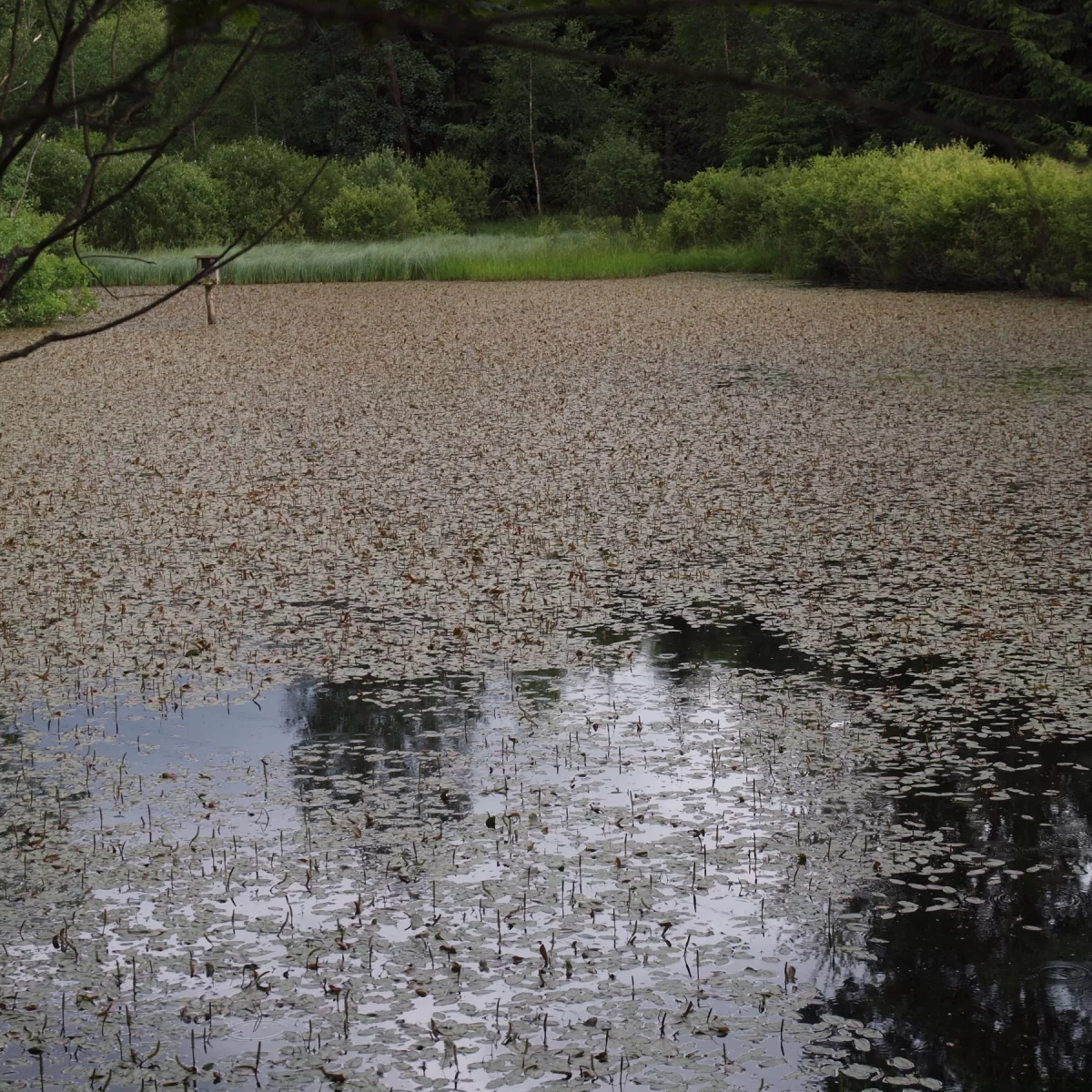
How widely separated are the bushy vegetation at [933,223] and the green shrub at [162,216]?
10.6 metres

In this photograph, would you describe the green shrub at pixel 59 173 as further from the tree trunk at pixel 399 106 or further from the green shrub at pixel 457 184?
the tree trunk at pixel 399 106

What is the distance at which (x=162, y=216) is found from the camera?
25141mm

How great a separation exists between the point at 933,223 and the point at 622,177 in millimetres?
16748

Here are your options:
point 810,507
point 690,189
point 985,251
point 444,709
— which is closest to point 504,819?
point 444,709

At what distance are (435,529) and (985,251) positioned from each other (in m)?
11.3

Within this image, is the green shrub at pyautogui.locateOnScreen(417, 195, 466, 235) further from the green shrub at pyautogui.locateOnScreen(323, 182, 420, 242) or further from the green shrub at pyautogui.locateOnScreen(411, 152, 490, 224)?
the green shrub at pyautogui.locateOnScreen(323, 182, 420, 242)

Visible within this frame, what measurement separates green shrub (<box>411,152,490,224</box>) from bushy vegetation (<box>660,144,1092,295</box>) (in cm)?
1216

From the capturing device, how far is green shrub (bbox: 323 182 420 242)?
2570cm

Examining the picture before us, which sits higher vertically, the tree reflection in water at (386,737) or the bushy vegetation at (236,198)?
the bushy vegetation at (236,198)

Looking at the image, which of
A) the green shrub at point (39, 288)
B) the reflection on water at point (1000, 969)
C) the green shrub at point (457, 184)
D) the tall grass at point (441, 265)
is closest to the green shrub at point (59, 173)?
the tall grass at point (441, 265)

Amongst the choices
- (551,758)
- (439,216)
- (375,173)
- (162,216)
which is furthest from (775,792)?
(439,216)

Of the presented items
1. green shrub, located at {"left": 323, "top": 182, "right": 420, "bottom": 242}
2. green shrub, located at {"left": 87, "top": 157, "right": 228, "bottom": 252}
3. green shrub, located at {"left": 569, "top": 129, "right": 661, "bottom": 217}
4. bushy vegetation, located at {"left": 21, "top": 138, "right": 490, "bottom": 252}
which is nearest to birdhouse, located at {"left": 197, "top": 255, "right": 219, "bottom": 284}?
bushy vegetation, located at {"left": 21, "top": 138, "right": 490, "bottom": 252}

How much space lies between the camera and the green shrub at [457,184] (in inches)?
1221

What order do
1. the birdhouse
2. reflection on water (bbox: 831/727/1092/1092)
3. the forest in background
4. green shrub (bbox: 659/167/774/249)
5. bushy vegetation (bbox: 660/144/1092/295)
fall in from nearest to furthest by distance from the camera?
the birdhouse → reflection on water (bbox: 831/727/1092/1092) → bushy vegetation (bbox: 660/144/1092/295) → the forest in background → green shrub (bbox: 659/167/774/249)
